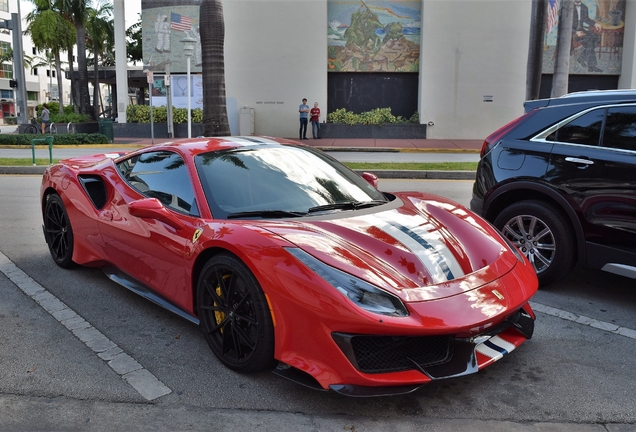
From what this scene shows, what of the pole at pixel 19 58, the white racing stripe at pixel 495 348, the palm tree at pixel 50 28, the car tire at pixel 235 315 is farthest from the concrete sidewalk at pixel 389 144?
the palm tree at pixel 50 28

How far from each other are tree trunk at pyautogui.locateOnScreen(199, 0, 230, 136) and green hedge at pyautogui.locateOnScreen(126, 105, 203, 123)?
34.6 ft

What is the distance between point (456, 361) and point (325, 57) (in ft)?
82.1

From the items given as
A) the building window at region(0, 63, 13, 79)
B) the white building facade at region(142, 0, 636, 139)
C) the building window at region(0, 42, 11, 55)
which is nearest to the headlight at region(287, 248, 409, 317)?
the white building facade at region(142, 0, 636, 139)

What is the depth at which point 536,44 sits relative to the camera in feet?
54.1

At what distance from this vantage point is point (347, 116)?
26984 millimetres

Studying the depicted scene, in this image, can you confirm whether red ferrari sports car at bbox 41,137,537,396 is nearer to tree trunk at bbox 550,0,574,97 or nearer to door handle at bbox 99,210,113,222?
door handle at bbox 99,210,113,222

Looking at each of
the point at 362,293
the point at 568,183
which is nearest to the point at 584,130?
the point at 568,183

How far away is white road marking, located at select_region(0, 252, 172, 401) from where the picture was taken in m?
3.29

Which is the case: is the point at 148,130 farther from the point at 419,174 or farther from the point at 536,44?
the point at 536,44

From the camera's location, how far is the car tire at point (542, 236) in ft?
15.8

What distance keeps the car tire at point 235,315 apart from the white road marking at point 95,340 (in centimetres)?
41

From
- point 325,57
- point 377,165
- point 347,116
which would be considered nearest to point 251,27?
point 325,57

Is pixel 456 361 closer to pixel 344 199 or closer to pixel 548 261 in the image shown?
pixel 344 199

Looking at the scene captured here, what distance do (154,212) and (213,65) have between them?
13100 millimetres
